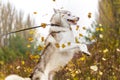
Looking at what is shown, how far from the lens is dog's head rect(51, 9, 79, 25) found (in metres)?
5.25

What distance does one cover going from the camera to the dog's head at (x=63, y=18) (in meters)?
5.25

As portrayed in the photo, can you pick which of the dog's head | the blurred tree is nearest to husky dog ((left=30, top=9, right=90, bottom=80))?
the dog's head

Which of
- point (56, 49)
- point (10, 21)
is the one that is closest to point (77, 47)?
point (56, 49)

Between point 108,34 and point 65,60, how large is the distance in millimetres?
369

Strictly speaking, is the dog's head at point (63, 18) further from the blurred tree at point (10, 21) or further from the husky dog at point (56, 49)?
the blurred tree at point (10, 21)

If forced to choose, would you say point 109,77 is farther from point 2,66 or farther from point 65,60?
point 2,66

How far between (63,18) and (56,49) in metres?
0.21

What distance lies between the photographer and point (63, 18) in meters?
5.25

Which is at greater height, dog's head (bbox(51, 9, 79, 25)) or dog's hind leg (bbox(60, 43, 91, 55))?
dog's head (bbox(51, 9, 79, 25))

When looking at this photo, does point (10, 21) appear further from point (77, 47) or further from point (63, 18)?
point (77, 47)

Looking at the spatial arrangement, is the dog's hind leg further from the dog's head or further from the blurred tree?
the blurred tree

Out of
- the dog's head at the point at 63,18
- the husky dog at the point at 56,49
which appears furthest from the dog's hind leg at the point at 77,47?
the dog's head at the point at 63,18

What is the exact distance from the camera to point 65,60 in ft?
17.4

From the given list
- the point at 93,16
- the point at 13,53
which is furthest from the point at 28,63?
the point at 93,16
